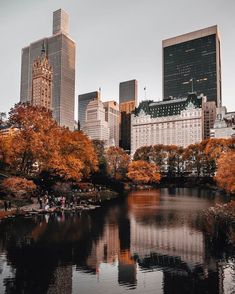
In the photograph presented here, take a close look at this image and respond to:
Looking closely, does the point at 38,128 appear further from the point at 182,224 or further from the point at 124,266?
the point at 124,266

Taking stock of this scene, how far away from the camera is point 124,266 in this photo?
17859 millimetres

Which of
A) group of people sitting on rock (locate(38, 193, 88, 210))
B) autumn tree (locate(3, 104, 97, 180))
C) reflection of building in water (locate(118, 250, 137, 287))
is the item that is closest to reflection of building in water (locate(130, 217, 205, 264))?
reflection of building in water (locate(118, 250, 137, 287))

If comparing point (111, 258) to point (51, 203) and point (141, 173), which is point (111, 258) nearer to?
point (51, 203)

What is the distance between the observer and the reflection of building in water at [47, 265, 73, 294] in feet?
46.3

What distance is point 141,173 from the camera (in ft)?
321

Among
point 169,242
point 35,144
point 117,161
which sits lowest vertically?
point 169,242

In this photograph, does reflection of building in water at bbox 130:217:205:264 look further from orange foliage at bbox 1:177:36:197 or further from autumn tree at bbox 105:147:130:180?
autumn tree at bbox 105:147:130:180

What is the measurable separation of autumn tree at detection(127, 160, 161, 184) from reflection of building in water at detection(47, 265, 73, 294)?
79.6 m

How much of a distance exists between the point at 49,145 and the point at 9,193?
10393 millimetres

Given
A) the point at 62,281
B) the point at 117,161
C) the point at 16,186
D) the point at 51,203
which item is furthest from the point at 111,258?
the point at 117,161

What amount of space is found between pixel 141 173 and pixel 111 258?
78.8 m

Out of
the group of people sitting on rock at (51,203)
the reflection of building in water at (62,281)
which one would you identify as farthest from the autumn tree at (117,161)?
the reflection of building in water at (62,281)

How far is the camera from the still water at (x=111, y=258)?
48.6 feet

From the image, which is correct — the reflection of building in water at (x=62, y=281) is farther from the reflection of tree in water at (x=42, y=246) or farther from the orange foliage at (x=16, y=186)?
the orange foliage at (x=16, y=186)
